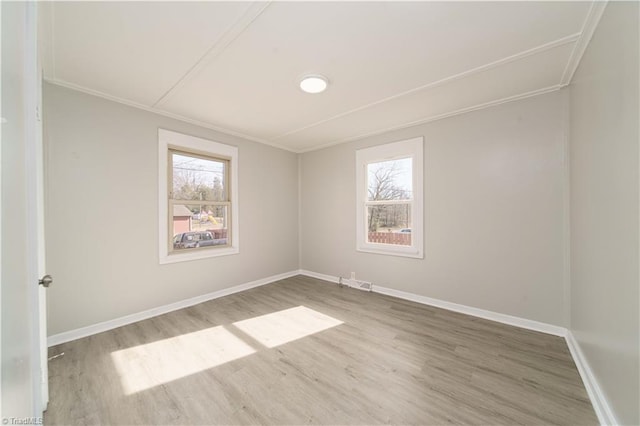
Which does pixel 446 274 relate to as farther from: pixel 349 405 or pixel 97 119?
pixel 97 119

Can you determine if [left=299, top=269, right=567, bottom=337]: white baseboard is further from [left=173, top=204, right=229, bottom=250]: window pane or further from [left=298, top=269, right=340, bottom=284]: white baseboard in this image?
[left=173, top=204, right=229, bottom=250]: window pane

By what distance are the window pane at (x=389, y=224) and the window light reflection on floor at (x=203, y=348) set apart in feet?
4.90

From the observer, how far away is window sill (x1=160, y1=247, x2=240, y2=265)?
300cm

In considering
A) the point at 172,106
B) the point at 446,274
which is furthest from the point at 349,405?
the point at 172,106

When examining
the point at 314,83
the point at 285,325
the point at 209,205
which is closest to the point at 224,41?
the point at 314,83

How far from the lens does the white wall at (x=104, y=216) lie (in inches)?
89.9

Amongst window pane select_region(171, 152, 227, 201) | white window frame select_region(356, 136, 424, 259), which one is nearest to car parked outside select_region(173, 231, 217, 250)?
window pane select_region(171, 152, 227, 201)

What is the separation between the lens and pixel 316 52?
188cm

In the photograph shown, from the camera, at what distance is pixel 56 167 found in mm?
2271

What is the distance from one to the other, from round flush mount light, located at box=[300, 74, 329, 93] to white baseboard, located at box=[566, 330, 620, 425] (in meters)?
3.01

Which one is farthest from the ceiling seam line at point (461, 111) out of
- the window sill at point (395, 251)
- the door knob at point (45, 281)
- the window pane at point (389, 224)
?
the door knob at point (45, 281)

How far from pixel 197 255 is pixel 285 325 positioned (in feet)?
5.24

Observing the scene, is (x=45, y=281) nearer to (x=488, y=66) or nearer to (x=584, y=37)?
(x=488, y=66)

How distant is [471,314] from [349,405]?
2.09 metres
